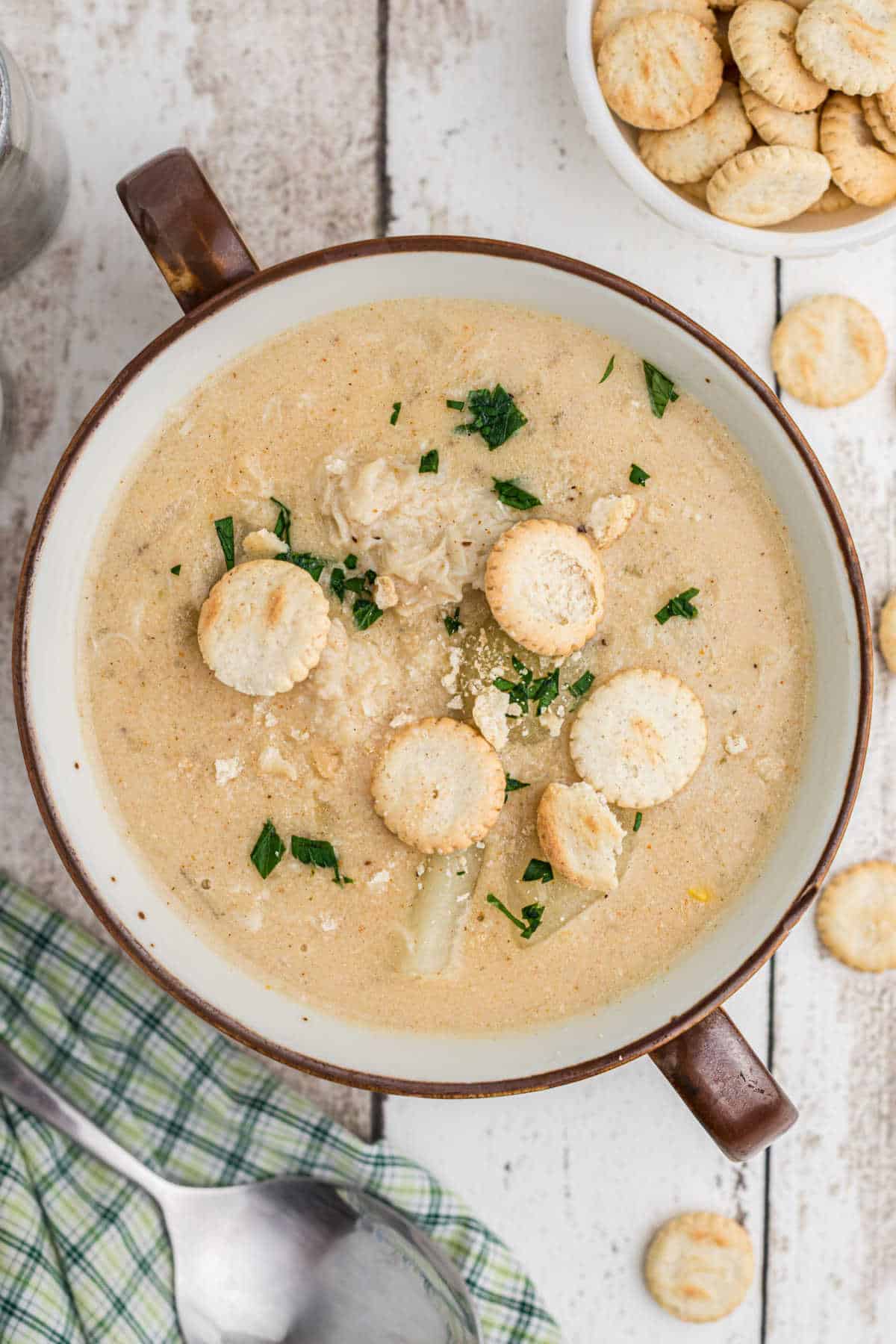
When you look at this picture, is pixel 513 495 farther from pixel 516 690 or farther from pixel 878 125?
pixel 878 125

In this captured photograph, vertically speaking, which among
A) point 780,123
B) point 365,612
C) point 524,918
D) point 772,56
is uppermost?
point 772,56

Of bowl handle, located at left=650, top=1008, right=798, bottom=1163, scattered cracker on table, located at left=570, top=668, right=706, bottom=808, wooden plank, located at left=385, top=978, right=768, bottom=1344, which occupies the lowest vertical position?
wooden plank, located at left=385, top=978, right=768, bottom=1344

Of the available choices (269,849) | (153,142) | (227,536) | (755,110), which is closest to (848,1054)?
(269,849)

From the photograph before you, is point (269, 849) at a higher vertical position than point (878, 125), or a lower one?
lower

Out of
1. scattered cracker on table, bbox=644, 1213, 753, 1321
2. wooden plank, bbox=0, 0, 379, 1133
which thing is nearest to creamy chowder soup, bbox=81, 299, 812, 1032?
wooden plank, bbox=0, 0, 379, 1133

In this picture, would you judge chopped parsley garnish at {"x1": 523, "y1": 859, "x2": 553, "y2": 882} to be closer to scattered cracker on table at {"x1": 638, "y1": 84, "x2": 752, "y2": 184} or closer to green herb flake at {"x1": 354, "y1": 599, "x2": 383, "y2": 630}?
green herb flake at {"x1": 354, "y1": 599, "x2": 383, "y2": 630}
